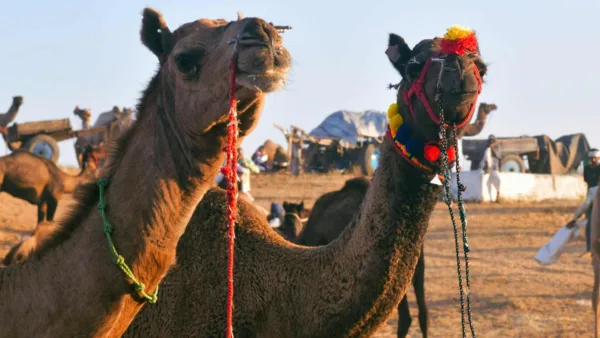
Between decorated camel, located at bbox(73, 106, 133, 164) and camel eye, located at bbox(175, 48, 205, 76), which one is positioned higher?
decorated camel, located at bbox(73, 106, 133, 164)

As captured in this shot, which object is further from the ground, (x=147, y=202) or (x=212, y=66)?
(x=212, y=66)

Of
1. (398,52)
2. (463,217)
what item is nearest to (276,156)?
(398,52)

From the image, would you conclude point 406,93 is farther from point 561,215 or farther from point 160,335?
point 561,215

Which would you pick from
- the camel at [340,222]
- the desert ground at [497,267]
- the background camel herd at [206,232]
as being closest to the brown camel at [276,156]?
the desert ground at [497,267]

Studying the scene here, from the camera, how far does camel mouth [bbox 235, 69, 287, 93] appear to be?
2732mm

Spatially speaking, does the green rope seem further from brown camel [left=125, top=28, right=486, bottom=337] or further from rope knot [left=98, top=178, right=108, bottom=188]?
brown camel [left=125, top=28, right=486, bottom=337]

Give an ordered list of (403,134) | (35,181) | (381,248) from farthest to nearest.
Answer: (35,181) → (403,134) → (381,248)

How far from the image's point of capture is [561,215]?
2286cm

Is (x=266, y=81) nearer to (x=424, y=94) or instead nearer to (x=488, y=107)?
(x=424, y=94)

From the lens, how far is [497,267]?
1614cm

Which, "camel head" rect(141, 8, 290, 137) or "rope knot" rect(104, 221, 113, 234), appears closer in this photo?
"camel head" rect(141, 8, 290, 137)

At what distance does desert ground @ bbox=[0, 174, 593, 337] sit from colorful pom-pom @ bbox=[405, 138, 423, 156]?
94 cm

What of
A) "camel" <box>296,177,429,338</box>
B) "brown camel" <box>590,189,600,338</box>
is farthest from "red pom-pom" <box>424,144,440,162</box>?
"brown camel" <box>590,189,600,338</box>

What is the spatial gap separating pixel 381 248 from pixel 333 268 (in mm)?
300
